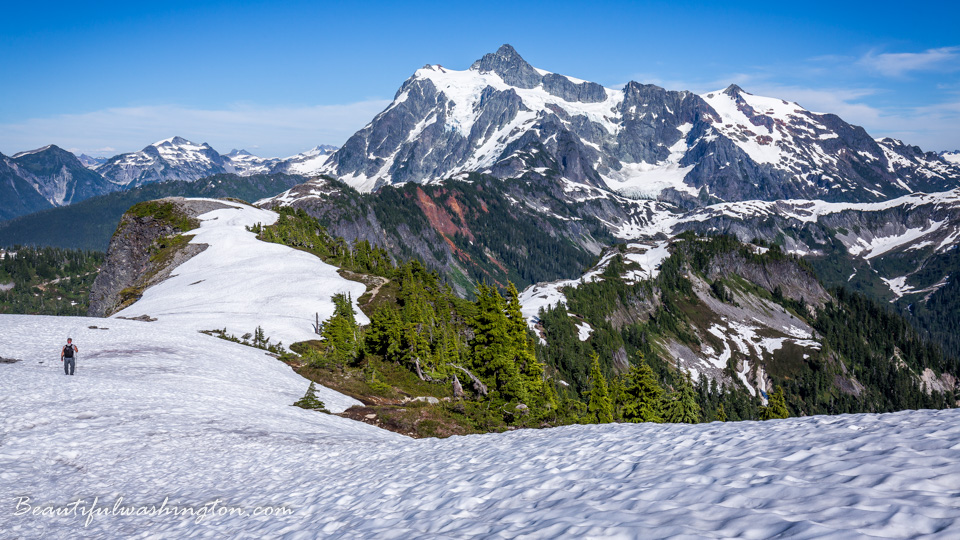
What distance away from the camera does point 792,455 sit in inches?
354

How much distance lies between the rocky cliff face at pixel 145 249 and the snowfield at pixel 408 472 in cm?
5443

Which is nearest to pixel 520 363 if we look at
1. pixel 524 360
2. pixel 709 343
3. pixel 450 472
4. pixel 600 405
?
pixel 524 360

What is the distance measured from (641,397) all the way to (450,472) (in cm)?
3853

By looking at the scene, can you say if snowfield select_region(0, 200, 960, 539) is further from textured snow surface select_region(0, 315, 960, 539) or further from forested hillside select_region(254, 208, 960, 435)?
forested hillside select_region(254, 208, 960, 435)

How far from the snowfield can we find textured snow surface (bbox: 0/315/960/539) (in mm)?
48

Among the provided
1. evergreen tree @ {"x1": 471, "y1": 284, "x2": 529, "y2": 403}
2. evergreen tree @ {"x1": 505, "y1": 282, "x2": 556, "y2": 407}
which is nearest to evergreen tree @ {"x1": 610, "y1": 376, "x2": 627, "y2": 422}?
evergreen tree @ {"x1": 505, "y1": 282, "x2": 556, "y2": 407}

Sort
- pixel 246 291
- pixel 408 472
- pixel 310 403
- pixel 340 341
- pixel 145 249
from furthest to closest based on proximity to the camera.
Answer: pixel 145 249 → pixel 246 291 → pixel 340 341 → pixel 310 403 → pixel 408 472

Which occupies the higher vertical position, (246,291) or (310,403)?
(246,291)

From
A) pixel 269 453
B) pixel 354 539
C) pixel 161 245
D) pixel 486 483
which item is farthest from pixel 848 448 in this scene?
pixel 161 245

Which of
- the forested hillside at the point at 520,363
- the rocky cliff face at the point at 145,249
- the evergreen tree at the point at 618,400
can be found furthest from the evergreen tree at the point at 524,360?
the rocky cliff face at the point at 145,249

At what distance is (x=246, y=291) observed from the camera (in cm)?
6056

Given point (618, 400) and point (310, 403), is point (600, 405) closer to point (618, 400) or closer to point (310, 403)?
point (618, 400)

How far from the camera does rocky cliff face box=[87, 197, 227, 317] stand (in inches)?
3135

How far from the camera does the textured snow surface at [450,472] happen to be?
21.9ft
